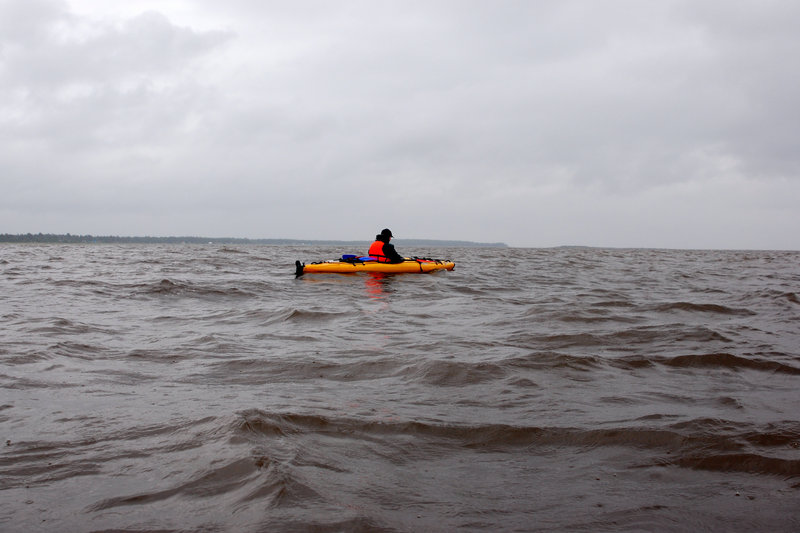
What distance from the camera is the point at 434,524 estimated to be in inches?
94.7

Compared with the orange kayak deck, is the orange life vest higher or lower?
higher

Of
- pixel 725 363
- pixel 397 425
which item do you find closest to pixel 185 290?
pixel 397 425

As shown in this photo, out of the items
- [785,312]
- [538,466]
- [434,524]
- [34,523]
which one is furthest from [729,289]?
[34,523]

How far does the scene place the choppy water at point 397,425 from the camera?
2.53 metres

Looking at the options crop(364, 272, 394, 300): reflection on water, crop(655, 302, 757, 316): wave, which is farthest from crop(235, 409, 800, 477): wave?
crop(364, 272, 394, 300): reflection on water

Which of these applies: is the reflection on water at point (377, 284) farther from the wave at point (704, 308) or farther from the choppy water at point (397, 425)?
the wave at point (704, 308)

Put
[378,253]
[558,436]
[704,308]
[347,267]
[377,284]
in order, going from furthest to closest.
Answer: [378,253] → [347,267] → [377,284] → [704,308] → [558,436]

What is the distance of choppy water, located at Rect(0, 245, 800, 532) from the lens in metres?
2.53

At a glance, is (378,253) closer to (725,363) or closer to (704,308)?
(704,308)

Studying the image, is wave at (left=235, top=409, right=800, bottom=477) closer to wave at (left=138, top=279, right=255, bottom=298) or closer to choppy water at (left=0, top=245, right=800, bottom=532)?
choppy water at (left=0, top=245, right=800, bottom=532)

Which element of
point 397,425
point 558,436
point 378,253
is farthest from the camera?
point 378,253

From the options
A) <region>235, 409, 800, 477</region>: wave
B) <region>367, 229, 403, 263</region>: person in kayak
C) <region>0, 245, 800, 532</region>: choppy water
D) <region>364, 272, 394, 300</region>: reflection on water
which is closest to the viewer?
<region>0, 245, 800, 532</region>: choppy water

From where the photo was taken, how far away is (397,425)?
144 inches

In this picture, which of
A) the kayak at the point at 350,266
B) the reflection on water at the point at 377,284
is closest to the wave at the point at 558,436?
the reflection on water at the point at 377,284
